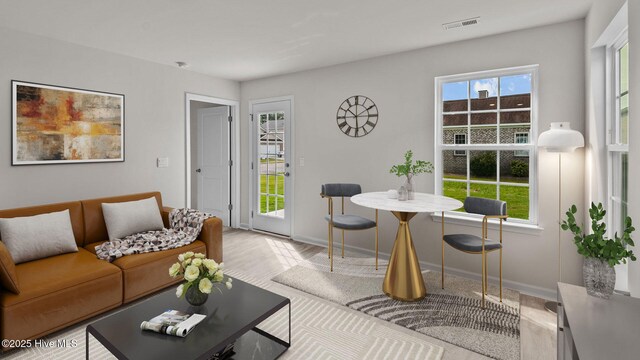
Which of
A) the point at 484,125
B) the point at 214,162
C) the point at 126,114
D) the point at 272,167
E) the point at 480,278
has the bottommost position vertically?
the point at 480,278

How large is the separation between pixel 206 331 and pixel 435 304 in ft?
6.46

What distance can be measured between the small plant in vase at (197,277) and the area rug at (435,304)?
134 centimetres

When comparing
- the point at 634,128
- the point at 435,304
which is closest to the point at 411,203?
the point at 435,304

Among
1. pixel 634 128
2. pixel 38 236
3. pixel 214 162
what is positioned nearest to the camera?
pixel 634 128

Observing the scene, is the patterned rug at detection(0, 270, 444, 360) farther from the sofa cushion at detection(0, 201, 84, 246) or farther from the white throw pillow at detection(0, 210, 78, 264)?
the sofa cushion at detection(0, 201, 84, 246)

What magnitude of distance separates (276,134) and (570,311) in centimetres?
428

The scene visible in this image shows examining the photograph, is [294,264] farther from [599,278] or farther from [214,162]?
[599,278]

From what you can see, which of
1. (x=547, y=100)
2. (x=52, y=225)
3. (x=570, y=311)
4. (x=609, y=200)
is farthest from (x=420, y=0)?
(x=52, y=225)

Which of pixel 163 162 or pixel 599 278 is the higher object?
pixel 163 162

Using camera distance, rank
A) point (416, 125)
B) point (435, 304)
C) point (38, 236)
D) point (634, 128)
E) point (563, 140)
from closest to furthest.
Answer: point (634, 128) → point (563, 140) → point (38, 236) → point (435, 304) → point (416, 125)

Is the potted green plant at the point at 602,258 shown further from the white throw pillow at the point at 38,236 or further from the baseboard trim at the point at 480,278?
the white throw pillow at the point at 38,236

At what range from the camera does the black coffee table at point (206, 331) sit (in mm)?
1585

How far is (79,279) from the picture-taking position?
2.41m

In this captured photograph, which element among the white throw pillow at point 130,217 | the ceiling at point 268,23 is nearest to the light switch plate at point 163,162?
the white throw pillow at point 130,217
